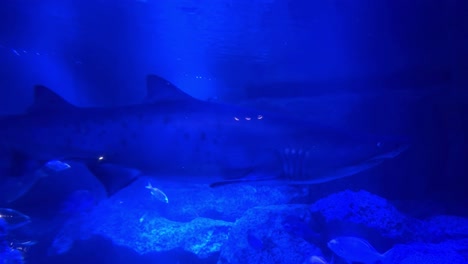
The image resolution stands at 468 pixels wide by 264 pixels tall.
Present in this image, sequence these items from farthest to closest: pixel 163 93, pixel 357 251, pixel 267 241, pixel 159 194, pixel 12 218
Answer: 1. pixel 159 194
2. pixel 12 218
3. pixel 267 241
4. pixel 357 251
5. pixel 163 93

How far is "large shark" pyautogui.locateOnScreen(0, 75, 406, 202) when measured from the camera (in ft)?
8.07

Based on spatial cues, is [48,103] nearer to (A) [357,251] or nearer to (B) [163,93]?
(B) [163,93]

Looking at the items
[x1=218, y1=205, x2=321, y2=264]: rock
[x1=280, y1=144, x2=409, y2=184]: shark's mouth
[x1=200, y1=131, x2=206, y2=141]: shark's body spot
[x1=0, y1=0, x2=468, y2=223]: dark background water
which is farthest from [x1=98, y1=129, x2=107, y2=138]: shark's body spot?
[x1=0, y1=0, x2=468, y2=223]: dark background water

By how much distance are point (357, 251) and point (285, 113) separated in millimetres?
2481

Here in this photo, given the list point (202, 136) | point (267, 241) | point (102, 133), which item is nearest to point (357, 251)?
point (267, 241)

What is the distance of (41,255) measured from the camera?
25.6 ft

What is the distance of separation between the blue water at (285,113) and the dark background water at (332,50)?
56mm

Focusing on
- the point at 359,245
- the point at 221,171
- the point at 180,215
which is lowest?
the point at 180,215

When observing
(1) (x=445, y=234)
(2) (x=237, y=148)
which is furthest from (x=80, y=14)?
(1) (x=445, y=234)

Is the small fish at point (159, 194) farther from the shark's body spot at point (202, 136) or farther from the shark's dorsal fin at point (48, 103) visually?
the shark's body spot at point (202, 136)

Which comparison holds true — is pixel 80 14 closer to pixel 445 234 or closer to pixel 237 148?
pixel 237 148

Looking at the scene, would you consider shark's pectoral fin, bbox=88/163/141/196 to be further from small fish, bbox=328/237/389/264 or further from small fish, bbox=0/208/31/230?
small fish, bbox=0/208/31/230

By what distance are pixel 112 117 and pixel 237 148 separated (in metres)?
1.08

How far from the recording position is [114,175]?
2514mm
